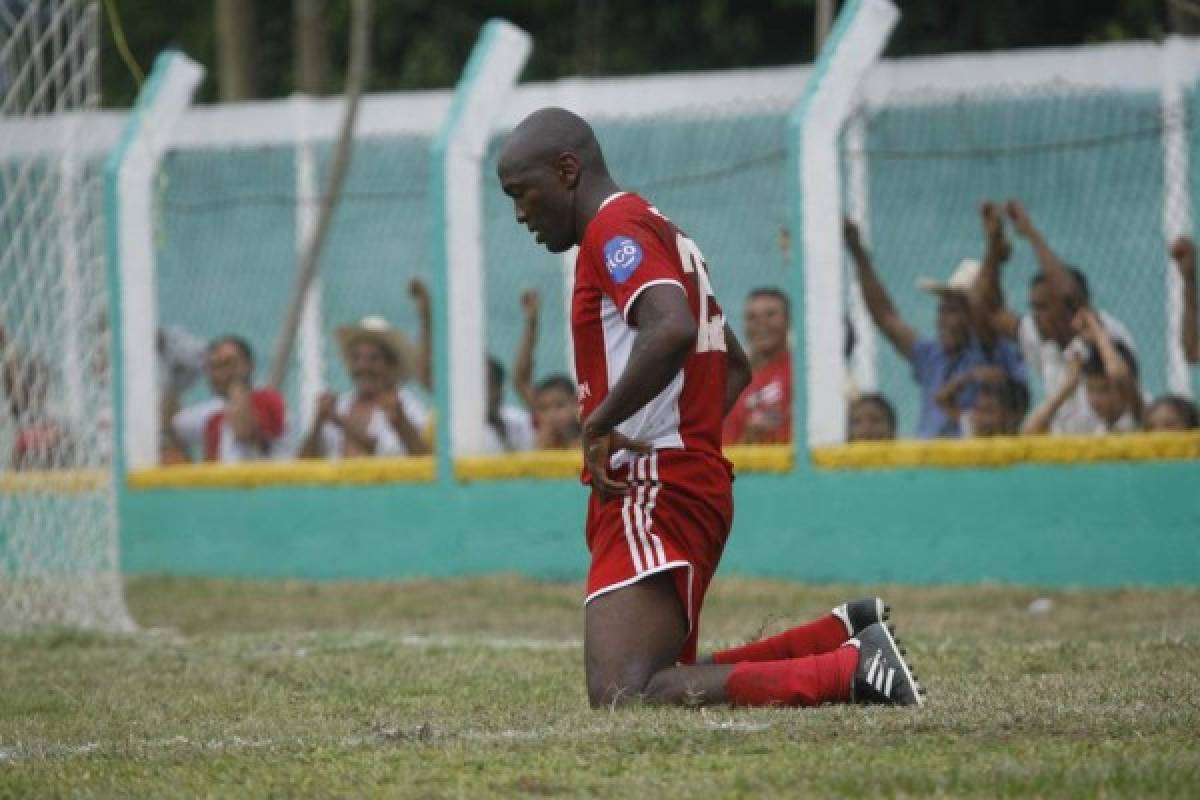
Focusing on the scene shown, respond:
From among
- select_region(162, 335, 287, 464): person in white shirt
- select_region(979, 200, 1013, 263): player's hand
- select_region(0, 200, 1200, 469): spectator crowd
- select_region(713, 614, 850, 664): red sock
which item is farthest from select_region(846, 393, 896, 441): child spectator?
select_region(713, 614, 850, 664): red sock

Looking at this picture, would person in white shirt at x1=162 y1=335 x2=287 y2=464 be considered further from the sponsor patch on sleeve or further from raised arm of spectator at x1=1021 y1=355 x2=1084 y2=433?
the sponsor patch on sleeve

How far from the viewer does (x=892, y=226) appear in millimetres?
13867

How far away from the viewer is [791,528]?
14.2 meters

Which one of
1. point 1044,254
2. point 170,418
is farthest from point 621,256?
point 170,418

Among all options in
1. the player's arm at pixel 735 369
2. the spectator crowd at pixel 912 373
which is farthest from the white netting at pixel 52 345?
the player's arm at pixel 735 369

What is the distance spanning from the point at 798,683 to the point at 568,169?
5.30 ft

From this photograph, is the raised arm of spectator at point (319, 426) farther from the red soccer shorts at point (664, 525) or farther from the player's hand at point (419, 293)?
the red soccer shorts at point (664, 525)

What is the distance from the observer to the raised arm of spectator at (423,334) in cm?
1602

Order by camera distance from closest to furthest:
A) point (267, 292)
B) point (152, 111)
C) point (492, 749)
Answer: point (492, 749) < point (152, 111) < point (267, 292)

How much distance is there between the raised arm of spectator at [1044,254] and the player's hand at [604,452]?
19.2 ft

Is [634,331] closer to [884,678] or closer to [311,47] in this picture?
[884,678]

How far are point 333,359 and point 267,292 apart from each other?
1231mm

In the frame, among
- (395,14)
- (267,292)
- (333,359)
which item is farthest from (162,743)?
(395,14)

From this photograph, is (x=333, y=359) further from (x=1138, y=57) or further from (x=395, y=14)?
(x=395, y=14)
